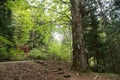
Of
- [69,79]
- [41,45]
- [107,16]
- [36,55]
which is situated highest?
[107,16]

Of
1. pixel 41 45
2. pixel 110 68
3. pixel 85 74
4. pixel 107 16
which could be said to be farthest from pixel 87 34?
pixel 41 45

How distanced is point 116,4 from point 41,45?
14.1m

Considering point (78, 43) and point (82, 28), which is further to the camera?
point (82, 28)

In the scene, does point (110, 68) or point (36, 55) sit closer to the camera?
point (110, 68)

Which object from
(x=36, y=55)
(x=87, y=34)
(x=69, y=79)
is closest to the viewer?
(x=69, y=79)

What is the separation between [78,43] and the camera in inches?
340

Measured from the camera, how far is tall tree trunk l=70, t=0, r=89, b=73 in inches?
336

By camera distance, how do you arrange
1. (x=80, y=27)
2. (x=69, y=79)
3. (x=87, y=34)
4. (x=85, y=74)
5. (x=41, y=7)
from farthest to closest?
(x=87, y=34), (x=41, y=7), (x=80, y=27), (x=85, y=74), (x=69, y=79)

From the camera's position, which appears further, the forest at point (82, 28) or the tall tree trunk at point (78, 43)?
the forest at point (82, 28)

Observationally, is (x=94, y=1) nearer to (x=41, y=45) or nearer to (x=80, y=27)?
(x=80, y=27)

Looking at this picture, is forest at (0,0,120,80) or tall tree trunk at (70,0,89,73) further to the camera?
forest at (0,0,120,80)

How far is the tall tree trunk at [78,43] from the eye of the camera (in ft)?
28.0

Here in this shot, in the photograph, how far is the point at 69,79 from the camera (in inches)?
288

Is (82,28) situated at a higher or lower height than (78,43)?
higher
